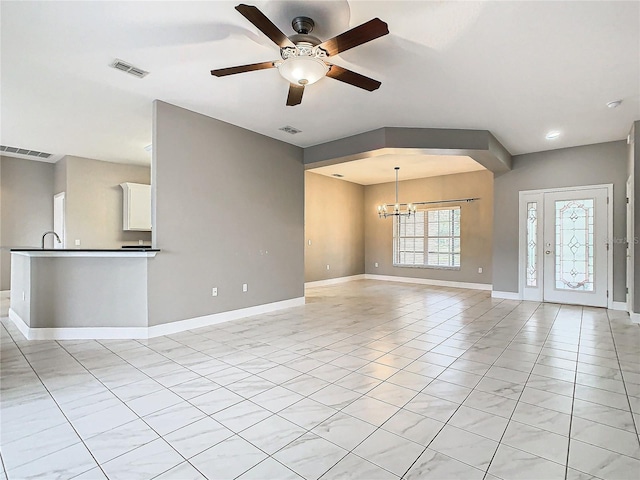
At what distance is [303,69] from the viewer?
266 centimetres

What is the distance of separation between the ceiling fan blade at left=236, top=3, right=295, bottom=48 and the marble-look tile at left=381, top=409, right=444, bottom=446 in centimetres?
268

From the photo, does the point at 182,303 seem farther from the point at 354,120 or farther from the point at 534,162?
the point at 534,162

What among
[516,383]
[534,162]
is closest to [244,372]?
[516,383]

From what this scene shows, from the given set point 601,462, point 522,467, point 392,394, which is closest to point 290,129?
point 392,394

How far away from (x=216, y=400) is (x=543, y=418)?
228 cm

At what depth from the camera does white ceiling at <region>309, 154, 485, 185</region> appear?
707 cm

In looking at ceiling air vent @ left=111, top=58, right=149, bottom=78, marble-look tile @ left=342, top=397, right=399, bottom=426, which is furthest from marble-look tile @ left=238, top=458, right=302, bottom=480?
ceiling air vent @ left=111, top=58, right=149, bottom=78

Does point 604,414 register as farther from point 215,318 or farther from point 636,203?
point 215,318

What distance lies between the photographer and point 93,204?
6.96 m

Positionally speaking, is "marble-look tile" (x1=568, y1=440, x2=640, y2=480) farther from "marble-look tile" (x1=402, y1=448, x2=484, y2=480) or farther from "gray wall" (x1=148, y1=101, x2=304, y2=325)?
"gray wall" (x1=148, y1=101, x2=304, y2=325)

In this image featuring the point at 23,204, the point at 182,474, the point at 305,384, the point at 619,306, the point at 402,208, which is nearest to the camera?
the point at 182,474

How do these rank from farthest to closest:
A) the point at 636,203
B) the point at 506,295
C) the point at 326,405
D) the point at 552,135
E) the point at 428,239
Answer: the point at 428,239 < the point at 506,295 < the point at 552,135 < the point at 636,203 < the point at 326,405

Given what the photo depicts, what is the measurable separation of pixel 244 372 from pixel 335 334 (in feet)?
5.00

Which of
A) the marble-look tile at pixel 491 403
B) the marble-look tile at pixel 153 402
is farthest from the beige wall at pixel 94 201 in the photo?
the marble-look tile at pixel 491 403
